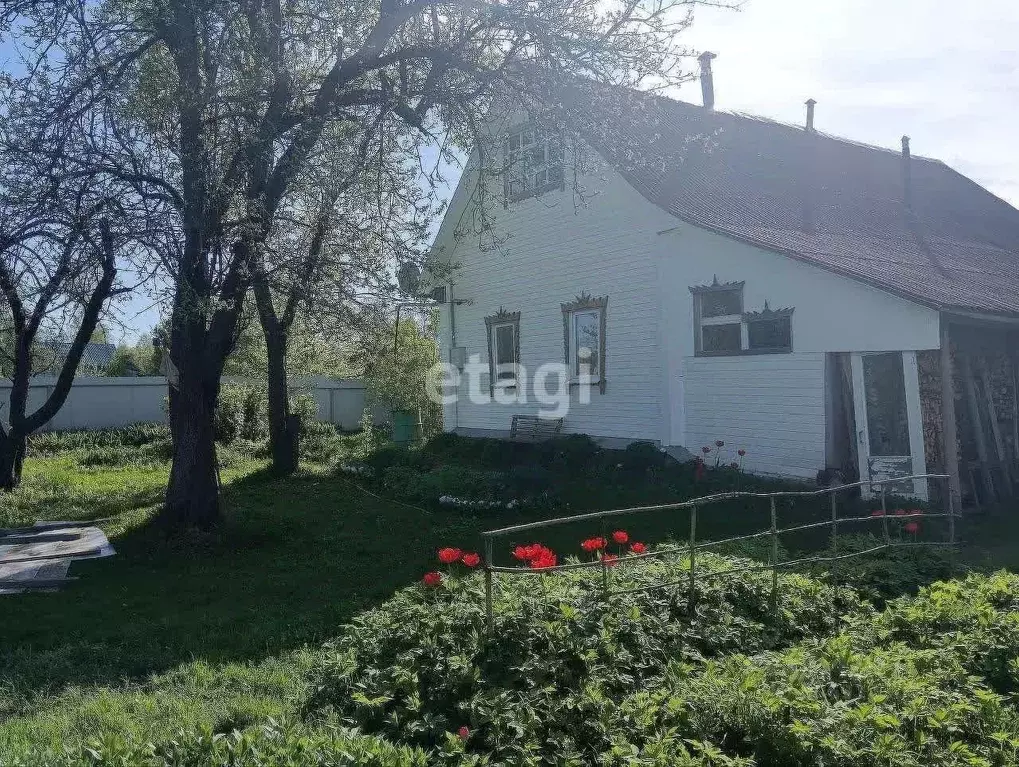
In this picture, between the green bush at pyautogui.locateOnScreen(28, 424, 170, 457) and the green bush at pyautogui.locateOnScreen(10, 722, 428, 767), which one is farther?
the green bush at pyautogui.locateOnScreen(28, 424, 170, 457)

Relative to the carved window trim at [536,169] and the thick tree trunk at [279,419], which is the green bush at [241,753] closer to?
the carved window trim at [536,169]

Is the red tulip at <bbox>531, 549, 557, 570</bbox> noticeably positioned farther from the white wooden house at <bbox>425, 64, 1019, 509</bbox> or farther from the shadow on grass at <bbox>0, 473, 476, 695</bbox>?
the white wooden house at <bbox>425, 64, 1019, 509</bbox>

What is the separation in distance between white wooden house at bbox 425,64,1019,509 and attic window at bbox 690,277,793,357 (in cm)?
3

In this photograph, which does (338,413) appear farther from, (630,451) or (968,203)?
(968,203)

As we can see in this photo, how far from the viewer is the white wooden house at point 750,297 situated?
34.5ft

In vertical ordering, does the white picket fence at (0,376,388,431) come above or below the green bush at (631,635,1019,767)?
above

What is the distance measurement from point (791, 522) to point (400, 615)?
614 centimetres

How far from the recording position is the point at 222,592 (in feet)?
26.1

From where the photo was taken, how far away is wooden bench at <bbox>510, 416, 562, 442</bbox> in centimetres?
1596

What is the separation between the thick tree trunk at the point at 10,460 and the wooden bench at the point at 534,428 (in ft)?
27.1

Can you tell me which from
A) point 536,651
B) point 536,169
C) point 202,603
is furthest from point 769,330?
point 536,651

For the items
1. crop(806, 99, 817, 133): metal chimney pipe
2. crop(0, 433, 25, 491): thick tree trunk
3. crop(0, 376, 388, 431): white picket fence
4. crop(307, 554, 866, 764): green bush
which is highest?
crop(806, 99, 817, 133): metal chimney pipe

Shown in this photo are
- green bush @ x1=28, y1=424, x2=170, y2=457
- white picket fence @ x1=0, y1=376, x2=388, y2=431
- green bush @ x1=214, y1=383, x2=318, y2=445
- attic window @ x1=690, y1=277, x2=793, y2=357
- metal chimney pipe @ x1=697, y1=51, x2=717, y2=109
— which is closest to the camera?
attic window @ x1=690, y1=277, x2=793, y2=357

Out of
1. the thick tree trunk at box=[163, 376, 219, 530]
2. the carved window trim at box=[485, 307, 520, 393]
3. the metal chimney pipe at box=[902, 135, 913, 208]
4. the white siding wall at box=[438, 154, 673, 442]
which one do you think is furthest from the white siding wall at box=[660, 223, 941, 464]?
the thick tree trunk at box=[163, 376, 219, 530]
